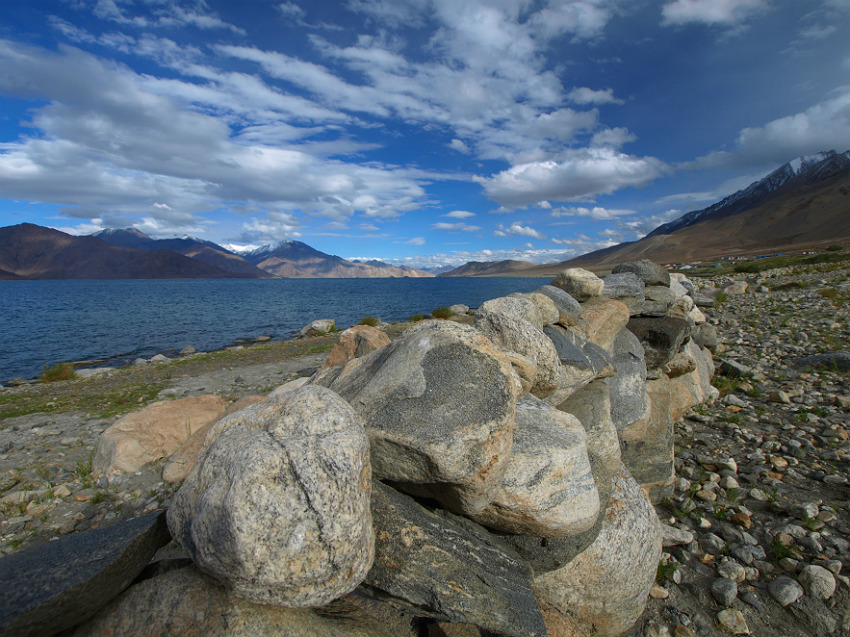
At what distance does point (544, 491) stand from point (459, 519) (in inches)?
30.5

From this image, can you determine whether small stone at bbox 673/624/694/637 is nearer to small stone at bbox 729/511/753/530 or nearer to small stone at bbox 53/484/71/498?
small stone at bbox 729/511/753/530

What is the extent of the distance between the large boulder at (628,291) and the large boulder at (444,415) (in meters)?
5.51

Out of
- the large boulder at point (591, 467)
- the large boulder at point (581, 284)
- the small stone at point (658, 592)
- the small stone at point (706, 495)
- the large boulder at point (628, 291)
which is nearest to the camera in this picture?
the large boulder at point (591, 467)

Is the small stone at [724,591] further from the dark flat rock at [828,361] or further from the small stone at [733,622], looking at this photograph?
the dark flat rock at [828,361]

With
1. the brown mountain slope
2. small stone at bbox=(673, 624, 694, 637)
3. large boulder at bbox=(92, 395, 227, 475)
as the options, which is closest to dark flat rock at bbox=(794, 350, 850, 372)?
small stone at bbox=(673, 624, 694, 637)

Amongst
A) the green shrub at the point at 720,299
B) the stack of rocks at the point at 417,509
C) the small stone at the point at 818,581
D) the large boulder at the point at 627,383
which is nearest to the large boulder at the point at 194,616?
the stack of rocks at the point at 417,509

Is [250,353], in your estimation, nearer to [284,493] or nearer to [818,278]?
[284,493]

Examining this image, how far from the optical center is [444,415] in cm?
336

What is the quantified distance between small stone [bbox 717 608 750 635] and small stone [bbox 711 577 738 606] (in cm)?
14

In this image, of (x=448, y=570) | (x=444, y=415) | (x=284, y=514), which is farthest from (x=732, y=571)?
(x=284, y=514)

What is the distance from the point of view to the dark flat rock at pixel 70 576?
2.21m

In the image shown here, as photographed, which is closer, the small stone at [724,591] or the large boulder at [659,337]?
the small stone at [724,591]

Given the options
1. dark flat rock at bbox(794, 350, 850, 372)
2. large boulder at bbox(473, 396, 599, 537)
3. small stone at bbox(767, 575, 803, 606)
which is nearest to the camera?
large boulder at bbox(473, 396, 599, 537)

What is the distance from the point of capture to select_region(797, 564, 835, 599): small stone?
450 centimetres
